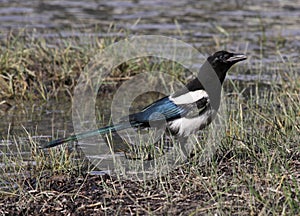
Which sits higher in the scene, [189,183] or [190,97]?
[190,97]

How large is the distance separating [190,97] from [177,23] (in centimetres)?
570

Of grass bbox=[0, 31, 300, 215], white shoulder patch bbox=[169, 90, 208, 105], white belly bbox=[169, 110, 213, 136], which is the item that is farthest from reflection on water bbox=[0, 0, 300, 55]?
grass bbox=[0, 31, 300, 215]

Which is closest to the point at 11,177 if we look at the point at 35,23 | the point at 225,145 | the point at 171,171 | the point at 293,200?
the point at 171,171

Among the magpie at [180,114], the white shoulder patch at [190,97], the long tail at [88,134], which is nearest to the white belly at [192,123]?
the magpie at [180,114]

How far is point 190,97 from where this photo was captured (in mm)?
6164

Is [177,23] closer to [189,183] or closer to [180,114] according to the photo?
Answer: [180,114]

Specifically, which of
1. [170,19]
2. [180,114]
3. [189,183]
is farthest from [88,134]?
[170,19]

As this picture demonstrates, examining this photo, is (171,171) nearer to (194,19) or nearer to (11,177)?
(11,177)

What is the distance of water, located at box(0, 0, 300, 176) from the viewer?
1066 centimetres

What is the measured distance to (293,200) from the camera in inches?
173

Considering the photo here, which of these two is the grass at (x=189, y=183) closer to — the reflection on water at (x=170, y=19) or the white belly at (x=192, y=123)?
the white belly at (x=192, y=123)

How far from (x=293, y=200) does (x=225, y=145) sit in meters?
1.51

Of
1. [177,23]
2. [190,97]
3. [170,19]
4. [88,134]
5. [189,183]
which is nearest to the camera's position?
[189,183]

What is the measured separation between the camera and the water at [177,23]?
1066cm
